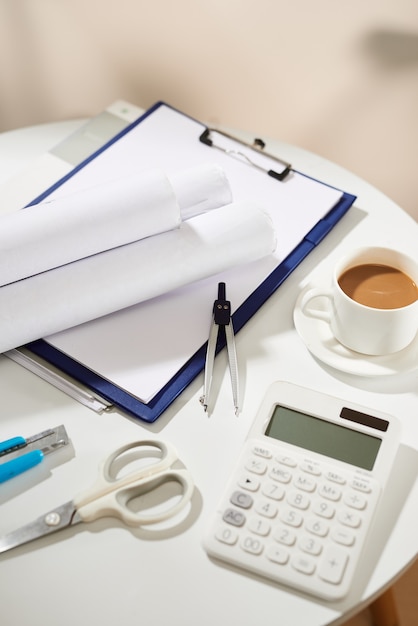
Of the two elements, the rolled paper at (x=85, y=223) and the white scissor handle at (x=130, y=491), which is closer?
the white scissor handle at (x=130, y=491)

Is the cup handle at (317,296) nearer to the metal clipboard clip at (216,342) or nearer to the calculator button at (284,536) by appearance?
the metal clipboard clip at (216,342)

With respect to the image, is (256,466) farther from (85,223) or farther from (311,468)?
(85,223)

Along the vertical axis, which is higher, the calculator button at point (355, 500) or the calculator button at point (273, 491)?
the calculator button at point (273, 491)

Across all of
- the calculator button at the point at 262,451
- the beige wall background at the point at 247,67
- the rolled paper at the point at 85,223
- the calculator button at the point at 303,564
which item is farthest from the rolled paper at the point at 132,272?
the beige wall background at the point at 247,67

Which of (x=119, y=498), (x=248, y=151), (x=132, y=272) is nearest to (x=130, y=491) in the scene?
(x=119, y=498)

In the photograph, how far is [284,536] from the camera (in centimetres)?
61

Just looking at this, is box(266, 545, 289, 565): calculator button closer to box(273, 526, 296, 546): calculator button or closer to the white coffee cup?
box(273, 526, 296, 546): calculator button

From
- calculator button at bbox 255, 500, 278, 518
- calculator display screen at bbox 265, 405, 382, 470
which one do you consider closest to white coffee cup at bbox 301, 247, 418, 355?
calculator display screen at bbox 265, 405, 382, 470

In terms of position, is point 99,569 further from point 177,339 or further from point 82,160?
point 82,160

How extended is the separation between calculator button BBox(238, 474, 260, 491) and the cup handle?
207 millimetres

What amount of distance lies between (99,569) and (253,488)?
15 centimetres

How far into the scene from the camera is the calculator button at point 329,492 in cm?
63

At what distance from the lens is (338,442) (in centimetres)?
68

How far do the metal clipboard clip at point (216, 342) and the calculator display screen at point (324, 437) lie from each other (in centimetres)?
5
